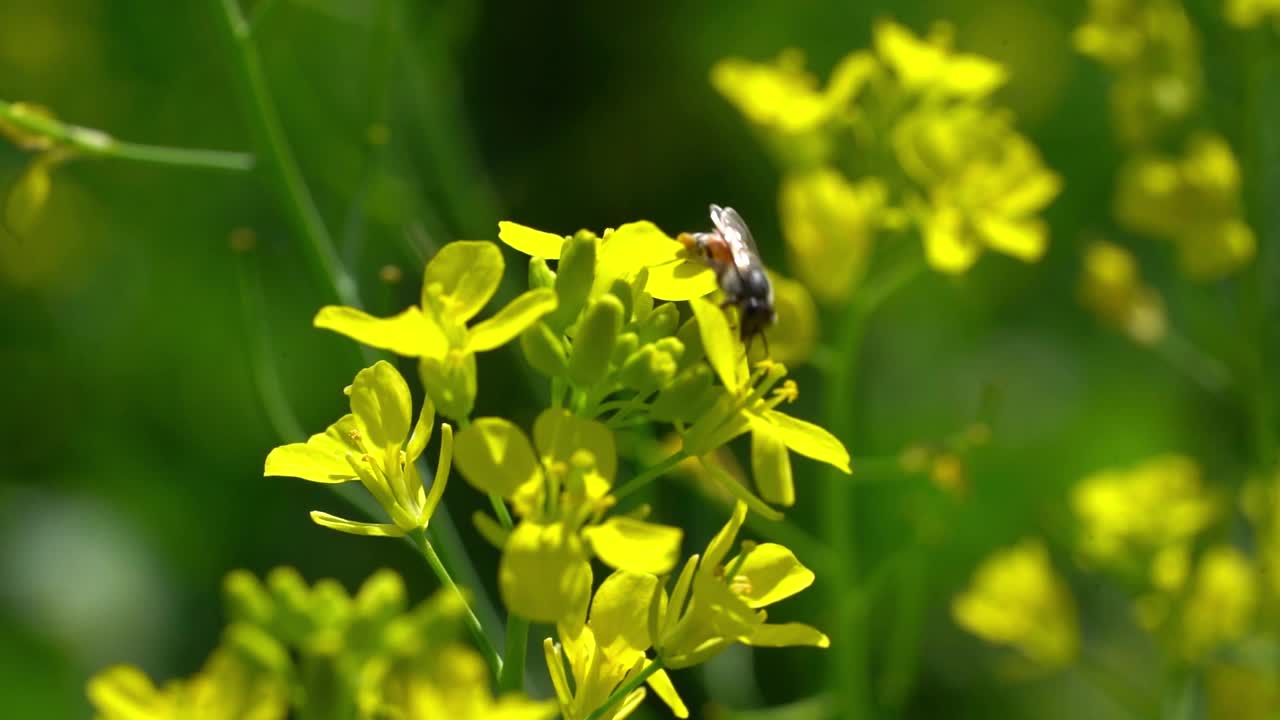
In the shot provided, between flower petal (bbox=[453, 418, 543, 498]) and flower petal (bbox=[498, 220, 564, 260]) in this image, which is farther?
flower petal (bbox=[498, 220, 564, 260])

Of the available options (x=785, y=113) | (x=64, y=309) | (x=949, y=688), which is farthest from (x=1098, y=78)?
(x=64, y=309)

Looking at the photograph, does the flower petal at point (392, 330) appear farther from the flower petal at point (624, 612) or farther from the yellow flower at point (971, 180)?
the yellow flower at point (971, 180)

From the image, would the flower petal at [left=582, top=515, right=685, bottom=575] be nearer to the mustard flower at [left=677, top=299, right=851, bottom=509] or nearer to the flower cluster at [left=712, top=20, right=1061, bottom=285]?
the mustard flower at [left=677, top=299, right=851, bottom=509]

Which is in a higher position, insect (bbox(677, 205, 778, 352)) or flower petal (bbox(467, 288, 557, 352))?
flower petal (bbox(467, 288, 557, 352))

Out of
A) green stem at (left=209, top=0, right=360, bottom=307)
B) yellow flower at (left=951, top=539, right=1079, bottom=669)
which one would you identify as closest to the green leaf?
green stem at (left=209, top=0, right=360, bottom=307)

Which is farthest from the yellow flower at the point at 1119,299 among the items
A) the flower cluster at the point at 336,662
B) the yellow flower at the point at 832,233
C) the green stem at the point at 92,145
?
the flower cluster at the point at 336,662

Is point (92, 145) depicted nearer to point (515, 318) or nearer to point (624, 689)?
point (515, 318)
